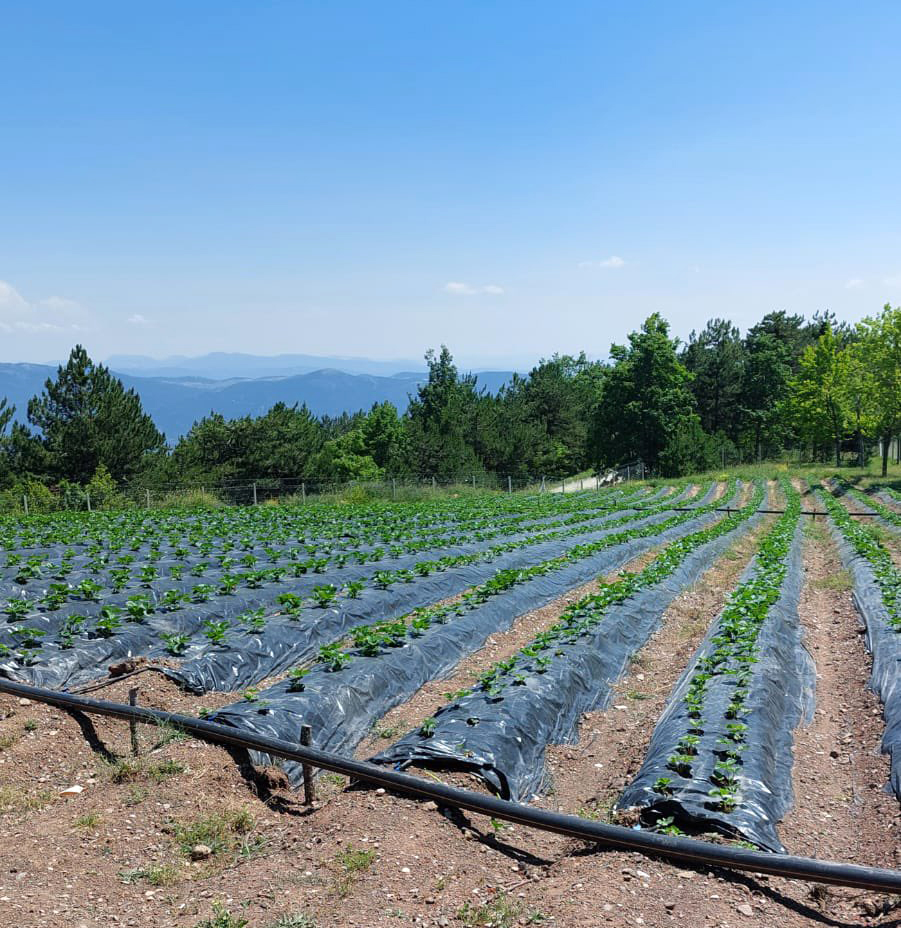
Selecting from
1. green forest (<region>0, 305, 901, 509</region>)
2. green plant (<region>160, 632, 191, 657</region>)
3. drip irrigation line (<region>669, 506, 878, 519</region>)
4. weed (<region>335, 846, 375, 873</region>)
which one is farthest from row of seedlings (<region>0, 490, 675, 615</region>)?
green forest (<region>0, 305, 901, 509</region>)

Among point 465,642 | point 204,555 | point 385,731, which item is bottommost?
point 385,731

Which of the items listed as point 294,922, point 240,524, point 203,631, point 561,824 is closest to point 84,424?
point 240,524

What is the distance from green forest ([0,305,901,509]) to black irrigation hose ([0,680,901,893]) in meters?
31.5

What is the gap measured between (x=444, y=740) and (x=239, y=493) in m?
36.7

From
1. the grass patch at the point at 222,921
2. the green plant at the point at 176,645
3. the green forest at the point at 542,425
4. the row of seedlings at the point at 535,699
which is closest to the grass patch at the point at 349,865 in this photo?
the grass patch at the point at 222,921

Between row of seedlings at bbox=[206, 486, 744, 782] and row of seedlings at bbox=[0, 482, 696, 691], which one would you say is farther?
row of seedlings at bbox=[0, 482, 696, 691]

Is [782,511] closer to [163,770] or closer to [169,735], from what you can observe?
[169,735]

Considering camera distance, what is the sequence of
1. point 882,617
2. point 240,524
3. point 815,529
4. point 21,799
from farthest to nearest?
1. point 815,529
2. point 240,524
3. point 882,617
4. point 21,799

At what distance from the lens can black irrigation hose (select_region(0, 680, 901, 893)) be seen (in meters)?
4.00

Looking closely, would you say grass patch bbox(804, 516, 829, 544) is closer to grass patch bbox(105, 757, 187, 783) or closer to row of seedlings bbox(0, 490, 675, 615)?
row of seedlings bbox(0, 490, 675, 615)

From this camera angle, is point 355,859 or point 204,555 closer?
point 355,859

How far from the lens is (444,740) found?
6480mm

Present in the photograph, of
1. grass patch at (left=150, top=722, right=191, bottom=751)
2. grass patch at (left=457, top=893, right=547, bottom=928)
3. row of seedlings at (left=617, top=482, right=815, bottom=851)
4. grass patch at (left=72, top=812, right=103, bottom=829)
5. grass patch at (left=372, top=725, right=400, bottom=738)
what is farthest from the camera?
grass patch at (left=372, top=725, right=400, bottom=738)

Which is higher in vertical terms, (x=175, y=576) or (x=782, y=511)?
(x=782, y=511)
